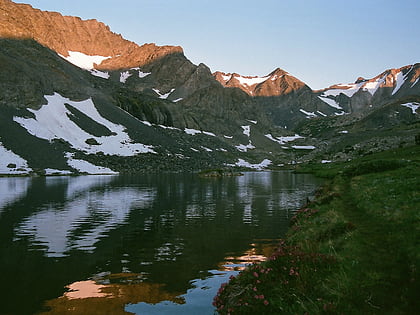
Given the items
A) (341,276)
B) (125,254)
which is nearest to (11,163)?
(125,254)

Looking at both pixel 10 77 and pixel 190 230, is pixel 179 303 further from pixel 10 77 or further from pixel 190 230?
pixel 10 77

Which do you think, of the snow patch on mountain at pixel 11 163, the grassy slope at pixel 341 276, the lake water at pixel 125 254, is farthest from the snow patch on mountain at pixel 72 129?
the grassy slope at pixel 341 276

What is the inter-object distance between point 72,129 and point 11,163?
51.2m

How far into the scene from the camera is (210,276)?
1728cm

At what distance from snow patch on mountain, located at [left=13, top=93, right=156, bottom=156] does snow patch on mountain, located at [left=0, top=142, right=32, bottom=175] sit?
69.7 feet

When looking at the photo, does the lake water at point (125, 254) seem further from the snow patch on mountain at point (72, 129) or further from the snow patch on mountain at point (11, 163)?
the snow patch on mountain at point (72, 129)

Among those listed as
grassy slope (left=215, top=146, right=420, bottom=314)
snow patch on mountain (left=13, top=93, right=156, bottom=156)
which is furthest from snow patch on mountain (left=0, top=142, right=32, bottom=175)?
grassy slope (left=215, top=146, right=420, bottom=314)

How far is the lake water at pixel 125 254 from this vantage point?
14031 mm

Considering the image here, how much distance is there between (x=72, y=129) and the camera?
534 ft

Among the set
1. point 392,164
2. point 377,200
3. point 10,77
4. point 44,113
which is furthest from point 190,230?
point 10,77

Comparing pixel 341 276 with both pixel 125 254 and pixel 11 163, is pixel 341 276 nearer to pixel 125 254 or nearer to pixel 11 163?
pixel 125 254

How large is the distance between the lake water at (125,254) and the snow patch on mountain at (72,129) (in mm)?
114291

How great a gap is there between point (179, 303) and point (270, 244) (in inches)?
460

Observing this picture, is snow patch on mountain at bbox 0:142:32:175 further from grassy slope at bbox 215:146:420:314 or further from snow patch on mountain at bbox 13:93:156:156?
grassy slope at bbox 215:146:420:314
